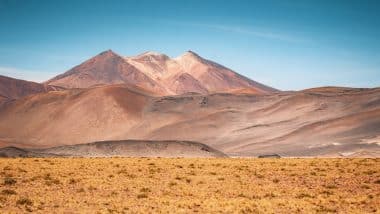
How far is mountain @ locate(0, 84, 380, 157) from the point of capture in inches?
4611

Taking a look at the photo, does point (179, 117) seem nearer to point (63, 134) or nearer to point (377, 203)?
point (63, 134)

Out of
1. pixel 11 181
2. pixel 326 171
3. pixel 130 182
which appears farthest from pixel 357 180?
pixel 11 181

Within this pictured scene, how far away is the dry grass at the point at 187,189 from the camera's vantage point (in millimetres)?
21484

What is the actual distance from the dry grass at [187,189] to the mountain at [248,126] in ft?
230

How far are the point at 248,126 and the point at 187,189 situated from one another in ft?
440

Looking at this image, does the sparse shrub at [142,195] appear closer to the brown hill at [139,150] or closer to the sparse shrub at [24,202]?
the sparse shrub at [24,202]

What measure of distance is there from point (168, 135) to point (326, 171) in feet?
427

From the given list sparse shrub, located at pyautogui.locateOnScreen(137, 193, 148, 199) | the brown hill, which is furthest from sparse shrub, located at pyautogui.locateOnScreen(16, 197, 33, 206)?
the brown hill

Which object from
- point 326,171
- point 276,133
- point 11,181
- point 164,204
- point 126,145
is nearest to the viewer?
point 164,204

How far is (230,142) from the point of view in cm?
14088

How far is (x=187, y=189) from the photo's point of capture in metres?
26.9

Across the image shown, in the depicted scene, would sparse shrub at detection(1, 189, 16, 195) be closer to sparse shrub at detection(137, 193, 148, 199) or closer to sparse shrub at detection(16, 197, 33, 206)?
sparse shrub at detection(16, 197, 33, 206)

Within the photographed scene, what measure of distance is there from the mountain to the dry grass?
70049mm

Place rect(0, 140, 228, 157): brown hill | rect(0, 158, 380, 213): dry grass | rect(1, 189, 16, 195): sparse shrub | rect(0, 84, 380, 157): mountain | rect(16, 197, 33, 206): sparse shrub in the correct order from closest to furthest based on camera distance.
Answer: rect(0, 158, 380, 213): dry grass → rect(16, 197, 33, 206): sparse shrub → rect(1, 189, 16, 195): sparse shrub → rect(0, 140, 228, 157): brown hill → rect(0, 84, 380, 157): mountain
